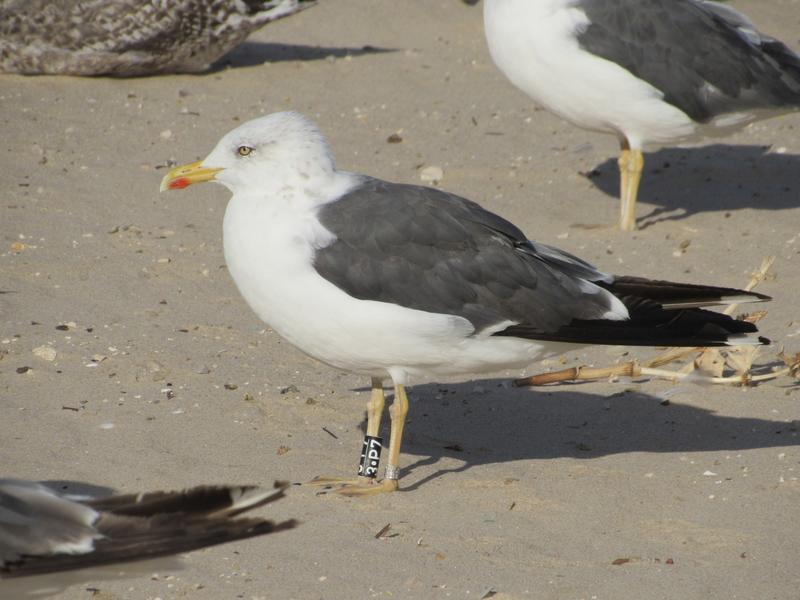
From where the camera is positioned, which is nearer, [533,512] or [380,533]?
[380,533]

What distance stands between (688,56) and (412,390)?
363cm

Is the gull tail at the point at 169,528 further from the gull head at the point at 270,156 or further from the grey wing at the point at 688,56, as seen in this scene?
the grey wing at the point at 688,56

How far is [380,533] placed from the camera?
15.8 ft

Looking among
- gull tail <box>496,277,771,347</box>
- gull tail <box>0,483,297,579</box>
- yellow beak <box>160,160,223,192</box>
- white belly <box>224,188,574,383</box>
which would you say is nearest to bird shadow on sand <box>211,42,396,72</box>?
yellow beak <box>160,160,223,192</box>

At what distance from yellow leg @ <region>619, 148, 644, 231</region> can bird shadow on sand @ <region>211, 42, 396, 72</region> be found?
408 centimetres

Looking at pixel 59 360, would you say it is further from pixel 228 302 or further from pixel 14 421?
pixel 228 302

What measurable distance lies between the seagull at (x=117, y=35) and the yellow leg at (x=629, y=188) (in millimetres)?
4191

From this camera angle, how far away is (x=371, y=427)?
18.0 feet

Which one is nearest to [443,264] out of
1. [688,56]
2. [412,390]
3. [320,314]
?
[320,314]

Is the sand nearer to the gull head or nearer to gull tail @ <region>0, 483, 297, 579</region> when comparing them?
gull tail @ <region>0, 483, 297, 579</region>

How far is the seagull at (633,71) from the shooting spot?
8.61 metres

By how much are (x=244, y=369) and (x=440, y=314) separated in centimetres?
165

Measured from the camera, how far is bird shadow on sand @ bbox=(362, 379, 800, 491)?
5879 mm

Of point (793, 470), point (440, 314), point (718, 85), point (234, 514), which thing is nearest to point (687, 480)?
point (793, 470)
